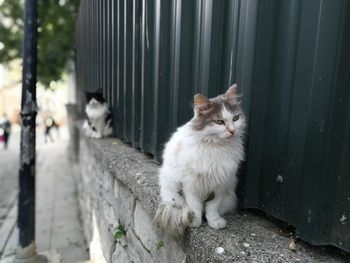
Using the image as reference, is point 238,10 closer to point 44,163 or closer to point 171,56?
point 171,56

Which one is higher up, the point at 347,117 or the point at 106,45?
the point at 106,45

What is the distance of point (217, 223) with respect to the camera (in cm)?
169

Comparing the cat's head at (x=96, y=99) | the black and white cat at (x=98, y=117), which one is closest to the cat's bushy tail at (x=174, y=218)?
the black and white cat at (x=98, y=117)

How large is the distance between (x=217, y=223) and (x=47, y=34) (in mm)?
9916

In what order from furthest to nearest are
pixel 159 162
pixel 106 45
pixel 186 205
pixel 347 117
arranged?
pixel 106 45
pixel 159 162
pixel 186 205
pixel 347 117

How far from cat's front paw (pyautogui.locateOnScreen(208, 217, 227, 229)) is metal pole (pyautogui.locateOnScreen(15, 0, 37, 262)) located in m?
3.09

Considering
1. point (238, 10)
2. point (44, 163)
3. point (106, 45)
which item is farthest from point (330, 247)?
point (44, 163)

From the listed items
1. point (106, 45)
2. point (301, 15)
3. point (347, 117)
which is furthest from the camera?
point (106, 45)

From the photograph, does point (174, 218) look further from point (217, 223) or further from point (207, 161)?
point (207, 161)

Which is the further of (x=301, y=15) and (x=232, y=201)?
(x=232, y=201)

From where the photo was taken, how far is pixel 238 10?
69.8 inches

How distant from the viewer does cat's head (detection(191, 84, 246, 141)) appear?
1632 millimetres

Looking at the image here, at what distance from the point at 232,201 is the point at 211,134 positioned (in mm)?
459

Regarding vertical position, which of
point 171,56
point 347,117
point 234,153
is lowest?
point 234,153
